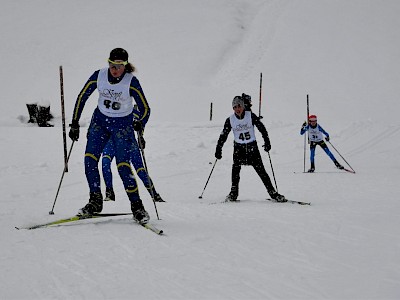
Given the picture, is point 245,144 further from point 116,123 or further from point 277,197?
point 116,123

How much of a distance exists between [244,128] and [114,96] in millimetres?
3264

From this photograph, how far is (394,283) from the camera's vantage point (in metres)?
2.95

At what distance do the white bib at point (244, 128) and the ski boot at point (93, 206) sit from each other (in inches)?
132

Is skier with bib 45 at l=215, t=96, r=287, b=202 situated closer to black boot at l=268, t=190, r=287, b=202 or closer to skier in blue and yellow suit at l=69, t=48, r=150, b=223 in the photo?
black boot at l=268, t=190, r=287, b=202

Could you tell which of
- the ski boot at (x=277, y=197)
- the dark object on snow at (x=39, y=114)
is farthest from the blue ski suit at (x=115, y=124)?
the dark object on snow at (x=39, y=114)

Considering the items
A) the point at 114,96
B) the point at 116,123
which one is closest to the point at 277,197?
the point at 116,123

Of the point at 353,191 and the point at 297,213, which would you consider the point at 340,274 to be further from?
the point at 353,191

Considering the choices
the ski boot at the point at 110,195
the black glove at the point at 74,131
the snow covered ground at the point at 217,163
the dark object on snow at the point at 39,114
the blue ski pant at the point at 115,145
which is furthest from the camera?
the dark object on snow at the point at 39,114

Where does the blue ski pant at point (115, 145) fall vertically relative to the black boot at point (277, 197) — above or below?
above

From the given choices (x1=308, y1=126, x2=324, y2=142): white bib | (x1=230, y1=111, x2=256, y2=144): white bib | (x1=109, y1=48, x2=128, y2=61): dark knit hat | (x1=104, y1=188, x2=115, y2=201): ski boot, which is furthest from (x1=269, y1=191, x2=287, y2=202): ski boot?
(x1=308, y1=126, x2=324, y2=142): white bib

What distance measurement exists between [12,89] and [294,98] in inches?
816

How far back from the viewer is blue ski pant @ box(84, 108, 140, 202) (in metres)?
Answer: 4.82

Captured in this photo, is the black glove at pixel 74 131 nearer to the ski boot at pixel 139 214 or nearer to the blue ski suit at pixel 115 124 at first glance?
the blue ski suit at pixel 115 124

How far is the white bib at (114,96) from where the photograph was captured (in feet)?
15.5
